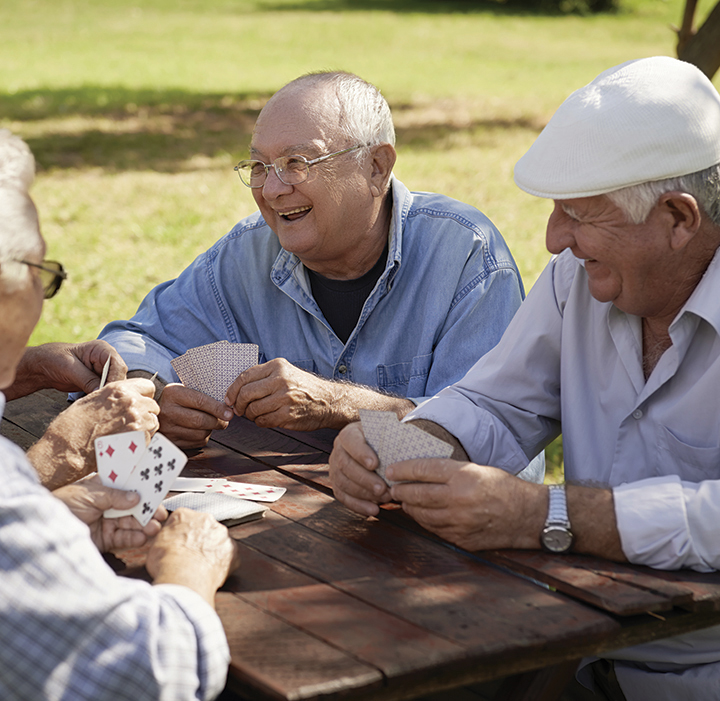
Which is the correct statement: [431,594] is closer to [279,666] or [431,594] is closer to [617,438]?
[279,666]

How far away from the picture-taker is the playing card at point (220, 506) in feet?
6.68

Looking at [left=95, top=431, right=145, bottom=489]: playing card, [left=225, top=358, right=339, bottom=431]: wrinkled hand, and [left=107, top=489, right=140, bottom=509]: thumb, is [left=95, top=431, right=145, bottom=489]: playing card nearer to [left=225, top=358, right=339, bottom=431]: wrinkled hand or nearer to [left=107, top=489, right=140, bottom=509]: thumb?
[left=107, top=489, right=140, bottom=509]: thumb

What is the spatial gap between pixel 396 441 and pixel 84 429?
750 mm

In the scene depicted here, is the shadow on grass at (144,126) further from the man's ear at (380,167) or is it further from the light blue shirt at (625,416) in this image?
the light blue shirt at (625,416)

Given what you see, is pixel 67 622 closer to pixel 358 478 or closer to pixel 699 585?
pixel 358 478

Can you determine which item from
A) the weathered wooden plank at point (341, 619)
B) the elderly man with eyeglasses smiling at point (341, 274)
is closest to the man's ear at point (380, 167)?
the elderly man with eyeglasses smiling at point (341, 274)

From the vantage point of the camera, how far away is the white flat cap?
1.99 m

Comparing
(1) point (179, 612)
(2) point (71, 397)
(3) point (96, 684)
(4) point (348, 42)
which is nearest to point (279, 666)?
(1) point (179, 612)

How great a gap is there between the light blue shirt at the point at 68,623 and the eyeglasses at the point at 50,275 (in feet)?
1.32

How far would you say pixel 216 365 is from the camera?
107 inches

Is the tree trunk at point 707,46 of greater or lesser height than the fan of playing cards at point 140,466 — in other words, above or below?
above

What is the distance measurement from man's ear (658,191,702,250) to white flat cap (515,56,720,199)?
0.05 m

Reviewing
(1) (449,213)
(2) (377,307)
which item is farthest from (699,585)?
(1) (449,213)

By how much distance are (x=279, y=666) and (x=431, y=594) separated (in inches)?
14.7
